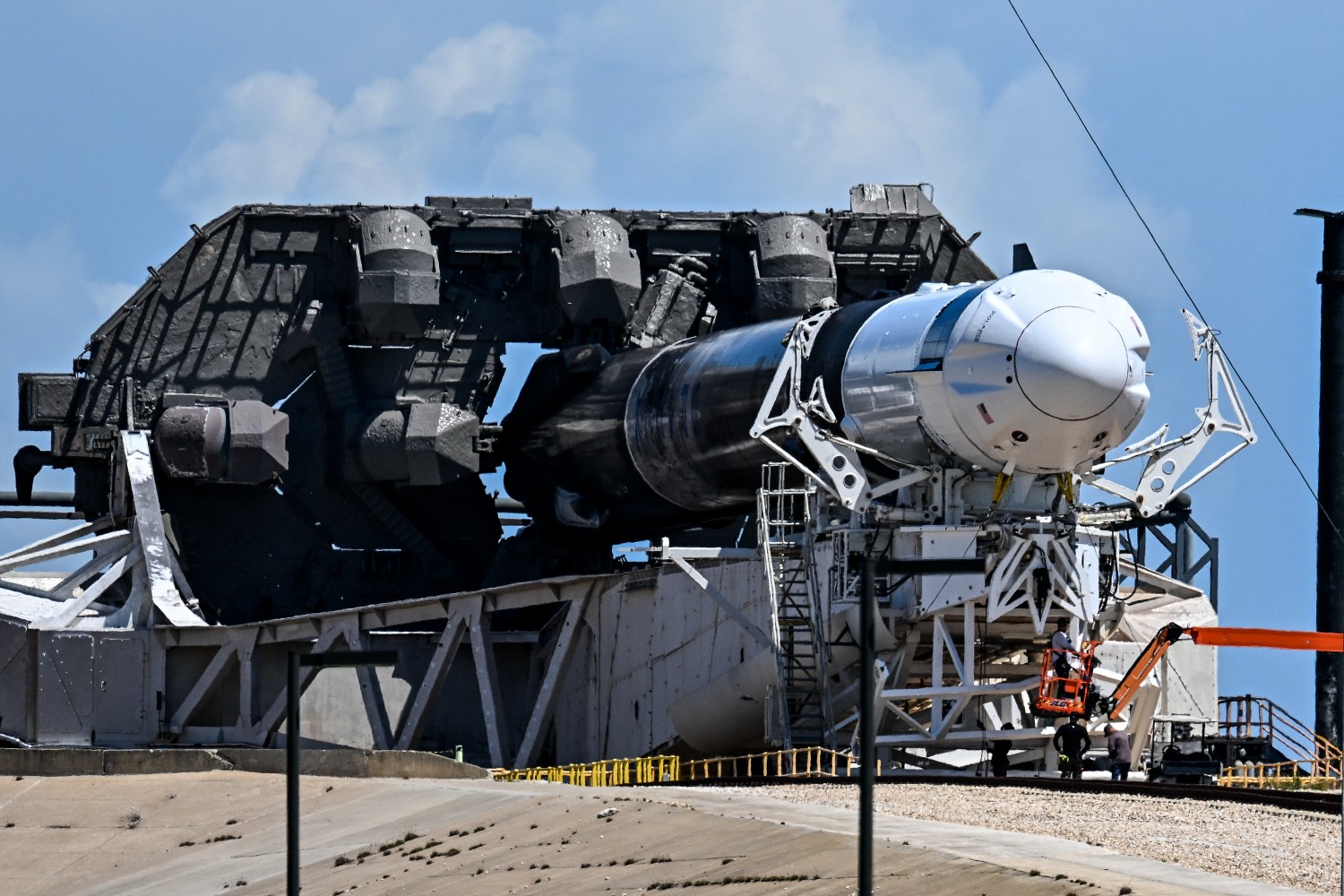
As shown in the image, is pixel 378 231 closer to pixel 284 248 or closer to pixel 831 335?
A: pixel 284 248

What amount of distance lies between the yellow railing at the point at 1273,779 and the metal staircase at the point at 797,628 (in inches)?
202

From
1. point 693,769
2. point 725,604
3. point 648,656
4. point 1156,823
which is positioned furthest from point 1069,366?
point 648,656

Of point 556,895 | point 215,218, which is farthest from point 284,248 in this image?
point 556,895

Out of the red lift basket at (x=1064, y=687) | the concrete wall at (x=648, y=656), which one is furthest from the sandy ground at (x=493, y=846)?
the concrete wall at (x=648, y=656)

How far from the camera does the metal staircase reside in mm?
31266

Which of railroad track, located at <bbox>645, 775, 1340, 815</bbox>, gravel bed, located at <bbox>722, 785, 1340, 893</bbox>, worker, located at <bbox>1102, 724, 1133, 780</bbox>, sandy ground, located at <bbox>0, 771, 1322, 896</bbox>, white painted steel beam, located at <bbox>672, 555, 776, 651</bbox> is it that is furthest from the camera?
white painted steel beam, located at <bbox>672, 555, 776, 651</bbox>

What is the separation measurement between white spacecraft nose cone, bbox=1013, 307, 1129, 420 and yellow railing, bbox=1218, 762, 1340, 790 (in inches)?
195

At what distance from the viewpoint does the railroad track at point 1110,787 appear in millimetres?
22484

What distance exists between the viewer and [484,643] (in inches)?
1507

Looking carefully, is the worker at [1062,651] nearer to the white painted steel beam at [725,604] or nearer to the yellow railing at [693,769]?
the yellow railing at [693,769]

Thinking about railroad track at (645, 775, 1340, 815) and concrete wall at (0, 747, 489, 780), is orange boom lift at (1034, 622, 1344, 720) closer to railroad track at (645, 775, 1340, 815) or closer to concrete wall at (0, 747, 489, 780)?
railroad track at (645, 775, 1340, 815)

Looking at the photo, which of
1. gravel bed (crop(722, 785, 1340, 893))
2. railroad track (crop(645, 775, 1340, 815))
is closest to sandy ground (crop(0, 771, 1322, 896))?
gravel bed (crop(722, 785, 1340, 893))

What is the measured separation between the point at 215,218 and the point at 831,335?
15275 mm

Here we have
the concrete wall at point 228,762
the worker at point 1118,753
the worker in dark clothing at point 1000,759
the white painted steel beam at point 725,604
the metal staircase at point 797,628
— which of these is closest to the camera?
the worker at point 1118,753
